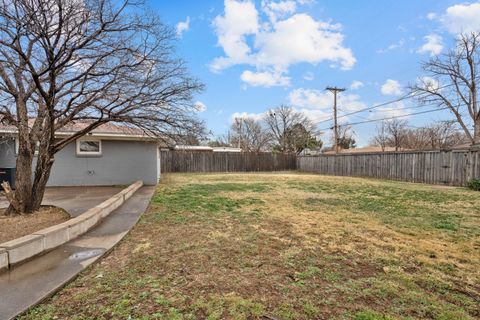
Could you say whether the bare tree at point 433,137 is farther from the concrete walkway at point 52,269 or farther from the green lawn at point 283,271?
the concrete walkway at point 52,269

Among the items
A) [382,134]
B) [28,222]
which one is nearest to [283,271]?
[28,222]

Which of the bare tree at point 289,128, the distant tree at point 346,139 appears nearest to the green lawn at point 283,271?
the bare tree at point 289,128

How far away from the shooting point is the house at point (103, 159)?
34.0 feet

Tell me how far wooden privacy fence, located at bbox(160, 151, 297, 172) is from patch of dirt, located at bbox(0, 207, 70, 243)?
14.2 m

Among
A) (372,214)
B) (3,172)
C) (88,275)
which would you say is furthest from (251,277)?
(3,172)

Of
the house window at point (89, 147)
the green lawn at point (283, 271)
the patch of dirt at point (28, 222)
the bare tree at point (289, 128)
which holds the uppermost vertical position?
the bare tree at point (289, 128)

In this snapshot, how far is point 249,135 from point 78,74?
136ft

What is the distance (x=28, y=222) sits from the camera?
180 inches

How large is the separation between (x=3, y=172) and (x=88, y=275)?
8674 mm

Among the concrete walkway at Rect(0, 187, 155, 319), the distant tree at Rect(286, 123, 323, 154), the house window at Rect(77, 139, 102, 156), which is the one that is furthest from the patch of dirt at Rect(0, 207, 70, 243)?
the distant tree at Rect(286, 123, 323, 154)

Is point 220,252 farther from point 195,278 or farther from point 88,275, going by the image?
point 88,275

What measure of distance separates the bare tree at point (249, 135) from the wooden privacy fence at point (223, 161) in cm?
1809

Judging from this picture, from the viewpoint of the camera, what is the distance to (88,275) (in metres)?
3.02

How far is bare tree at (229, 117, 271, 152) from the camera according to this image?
146 ft
